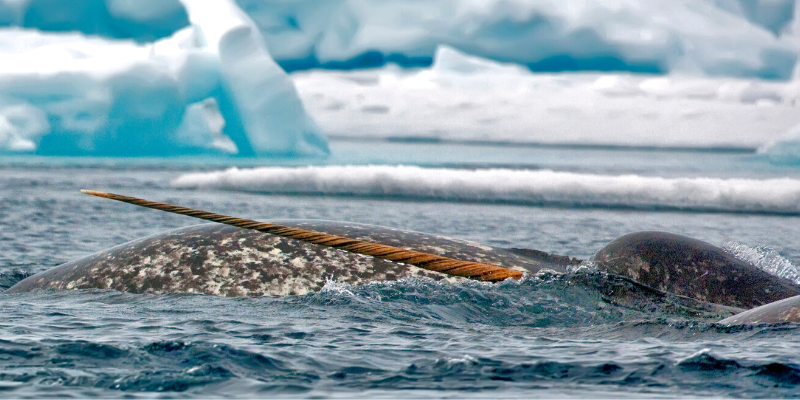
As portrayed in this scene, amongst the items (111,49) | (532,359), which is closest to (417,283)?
(532,359)

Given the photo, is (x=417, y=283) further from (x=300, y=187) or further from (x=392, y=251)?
(x=300, y=187)

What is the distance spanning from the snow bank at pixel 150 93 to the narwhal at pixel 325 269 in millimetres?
22560

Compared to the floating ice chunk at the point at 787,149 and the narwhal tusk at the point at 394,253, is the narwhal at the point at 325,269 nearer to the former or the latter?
the narwhal tusk at the point at 394,253

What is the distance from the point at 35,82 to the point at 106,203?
1278 centimetres

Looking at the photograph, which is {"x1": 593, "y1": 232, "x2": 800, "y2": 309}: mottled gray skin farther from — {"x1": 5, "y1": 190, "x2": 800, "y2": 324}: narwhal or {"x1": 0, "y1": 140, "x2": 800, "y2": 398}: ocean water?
{"x1": 0, "y1": 140, "x2": 800, "y2": 398}: ocean water

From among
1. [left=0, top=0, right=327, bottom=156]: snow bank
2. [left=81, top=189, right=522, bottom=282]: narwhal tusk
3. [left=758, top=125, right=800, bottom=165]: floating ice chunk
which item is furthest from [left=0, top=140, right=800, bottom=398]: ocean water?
[left=758, top=125, right=800, bottom=165]: floating ice chunk

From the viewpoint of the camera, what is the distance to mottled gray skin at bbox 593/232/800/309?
618 centimetres

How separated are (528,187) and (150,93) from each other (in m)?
14.9

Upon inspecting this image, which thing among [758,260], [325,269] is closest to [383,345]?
[325,269]

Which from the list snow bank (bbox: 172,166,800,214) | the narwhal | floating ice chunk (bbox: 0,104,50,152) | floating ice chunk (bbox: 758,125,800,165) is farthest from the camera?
floating ice chunk (bbox: 758,125,800,165)

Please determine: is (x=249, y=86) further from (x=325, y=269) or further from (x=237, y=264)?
(x=325, y=269)

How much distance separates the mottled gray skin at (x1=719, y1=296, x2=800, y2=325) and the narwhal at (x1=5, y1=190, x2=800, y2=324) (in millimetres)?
657

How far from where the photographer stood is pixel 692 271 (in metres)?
6.27

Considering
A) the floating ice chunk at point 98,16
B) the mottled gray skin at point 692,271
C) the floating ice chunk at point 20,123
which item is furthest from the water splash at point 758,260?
the floating ice chunk at point 98,16
